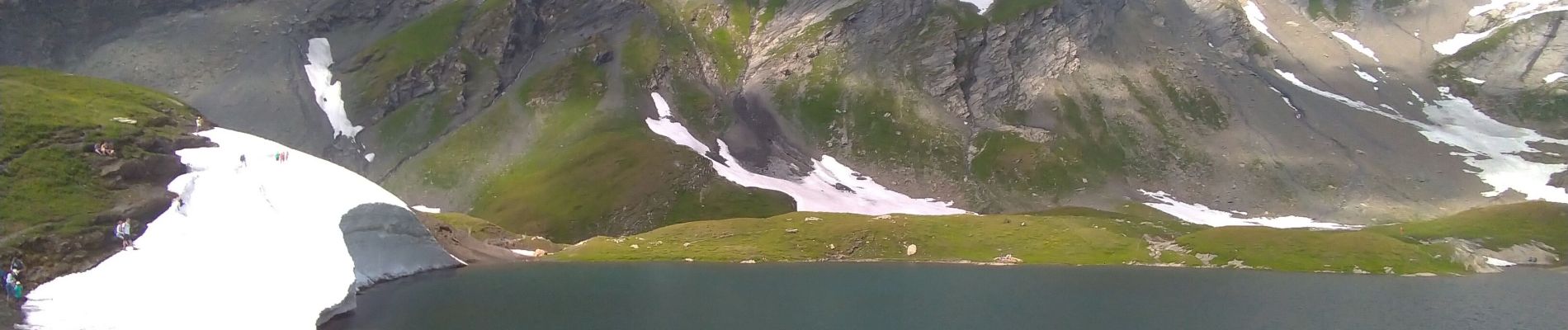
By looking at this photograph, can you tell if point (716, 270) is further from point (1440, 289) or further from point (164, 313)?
point (1440, 289)

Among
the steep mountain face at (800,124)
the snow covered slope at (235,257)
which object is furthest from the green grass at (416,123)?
the snow covered slope at (235,257)

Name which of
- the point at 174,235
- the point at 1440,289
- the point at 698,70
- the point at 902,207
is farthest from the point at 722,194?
the point at 174,235

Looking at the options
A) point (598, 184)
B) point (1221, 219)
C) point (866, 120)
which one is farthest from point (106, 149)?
point (1221, 219)

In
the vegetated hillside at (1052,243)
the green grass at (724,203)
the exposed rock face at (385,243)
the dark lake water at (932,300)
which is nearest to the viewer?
the dark lake water at (932,300)

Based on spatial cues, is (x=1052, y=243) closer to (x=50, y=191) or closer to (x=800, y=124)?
(x=800, y=124)

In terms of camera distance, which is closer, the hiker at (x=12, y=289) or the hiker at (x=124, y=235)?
the hiker at (x=12, y=289)

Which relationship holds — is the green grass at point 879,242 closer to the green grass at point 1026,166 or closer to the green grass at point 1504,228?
the green grass at point 1026,166

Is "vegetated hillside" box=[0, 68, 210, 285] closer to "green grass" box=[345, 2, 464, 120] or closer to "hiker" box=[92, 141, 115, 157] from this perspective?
"hiker" box=[92, 141, 115, 157]
